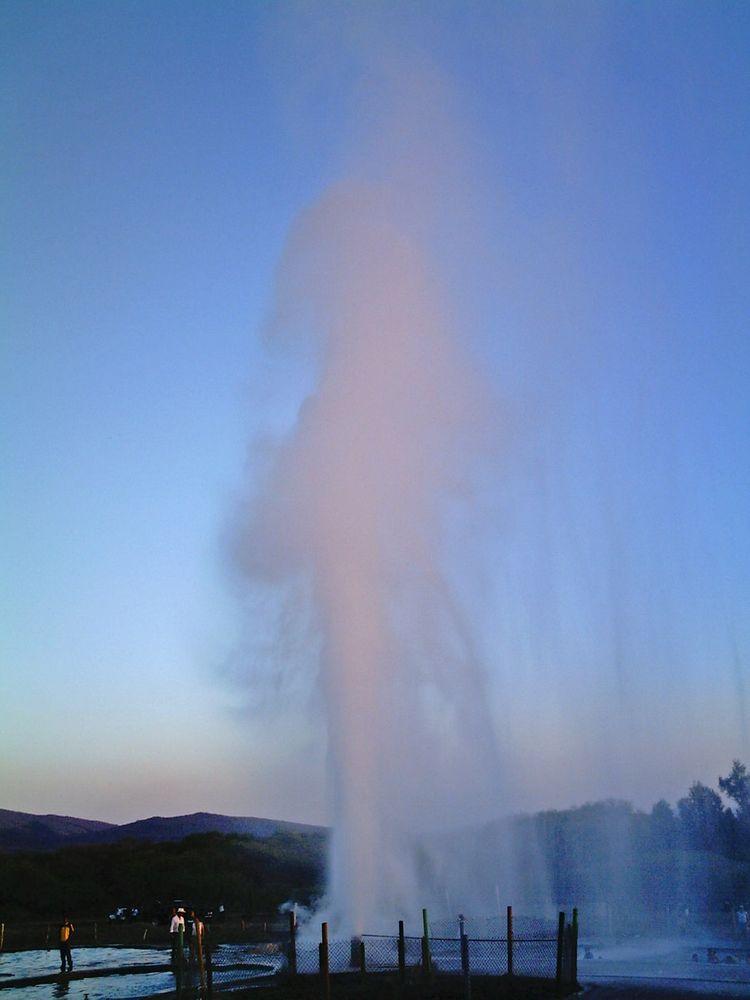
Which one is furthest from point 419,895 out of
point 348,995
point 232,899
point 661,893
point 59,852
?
point 59,852

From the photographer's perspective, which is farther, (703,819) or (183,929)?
(703,819)

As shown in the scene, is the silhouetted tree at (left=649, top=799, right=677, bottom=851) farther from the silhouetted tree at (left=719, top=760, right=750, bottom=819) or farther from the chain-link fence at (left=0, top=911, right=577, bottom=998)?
the chain-link fence at (left=0, top=911, right=577, bottom=998)

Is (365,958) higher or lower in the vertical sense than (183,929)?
lower

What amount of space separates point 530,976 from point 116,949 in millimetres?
19594

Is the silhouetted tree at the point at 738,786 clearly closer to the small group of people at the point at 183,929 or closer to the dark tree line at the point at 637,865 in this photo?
the dark tree line at the point at 637,865

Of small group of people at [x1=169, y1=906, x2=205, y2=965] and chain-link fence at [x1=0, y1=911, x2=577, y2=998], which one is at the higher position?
small group of people at [x1=169, y1=906, x2=205, y2=965]

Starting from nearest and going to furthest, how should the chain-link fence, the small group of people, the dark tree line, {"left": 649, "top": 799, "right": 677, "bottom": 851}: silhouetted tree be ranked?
the chain-link fence → the small group of people → the dark tree line → {"left": 649, "top": 799, "right": 677, "bottom": 851}: silhouetted tree

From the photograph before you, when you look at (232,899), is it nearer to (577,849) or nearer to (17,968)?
(577,849)

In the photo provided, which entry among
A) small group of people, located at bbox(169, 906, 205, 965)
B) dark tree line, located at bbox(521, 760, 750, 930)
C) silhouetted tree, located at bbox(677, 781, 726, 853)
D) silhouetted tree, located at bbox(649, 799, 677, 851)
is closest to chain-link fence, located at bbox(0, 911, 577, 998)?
small group of people, located at bbox(169, 906, 205, 965)

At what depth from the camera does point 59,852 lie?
86.9m

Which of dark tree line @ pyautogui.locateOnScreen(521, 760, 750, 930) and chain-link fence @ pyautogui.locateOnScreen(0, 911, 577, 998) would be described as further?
dark tree line @ pyautogui.locateOnScreen(521, 760, 750, 930)

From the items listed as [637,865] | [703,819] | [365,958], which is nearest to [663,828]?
[703,819]

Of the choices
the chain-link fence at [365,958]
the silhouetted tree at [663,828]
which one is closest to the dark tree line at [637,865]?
the silhouetted tree at [663,828]

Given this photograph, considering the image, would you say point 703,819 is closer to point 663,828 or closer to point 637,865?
point 663,828
